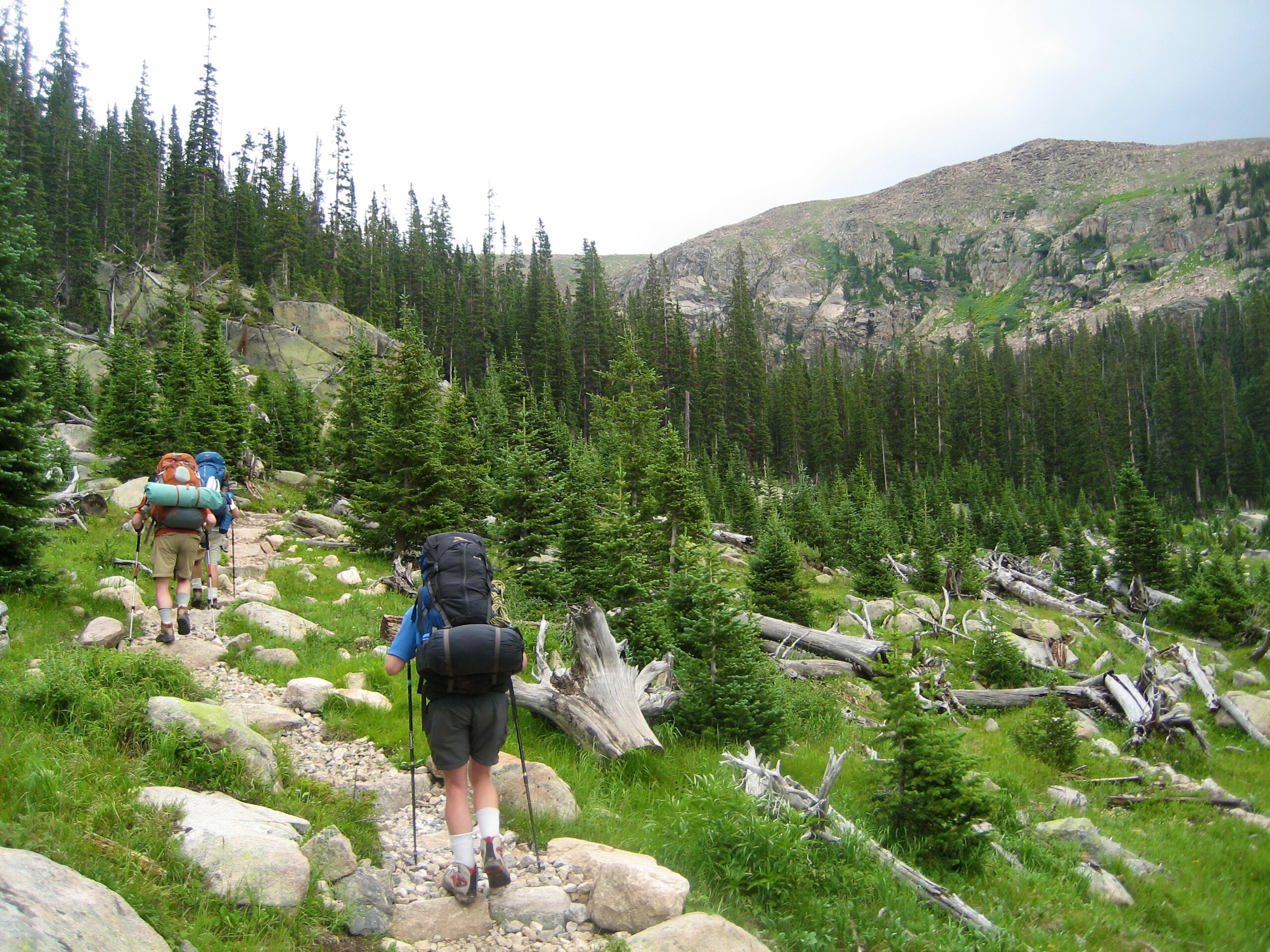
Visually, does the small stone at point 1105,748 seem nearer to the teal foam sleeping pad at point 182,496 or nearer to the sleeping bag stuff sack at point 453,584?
the sleeping bag stuff sack at point 453,584

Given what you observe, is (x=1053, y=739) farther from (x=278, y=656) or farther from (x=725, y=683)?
(x=278, y=656)

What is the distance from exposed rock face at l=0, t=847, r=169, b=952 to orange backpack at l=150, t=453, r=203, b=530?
6310 millimetres

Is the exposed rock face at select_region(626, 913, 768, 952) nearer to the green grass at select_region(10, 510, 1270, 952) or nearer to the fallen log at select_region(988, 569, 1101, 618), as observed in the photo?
the green grass at select_region(10, 510, 1270, 952)

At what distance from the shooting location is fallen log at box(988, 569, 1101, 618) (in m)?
23.8

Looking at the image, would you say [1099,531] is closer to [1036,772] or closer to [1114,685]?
[1114,685]

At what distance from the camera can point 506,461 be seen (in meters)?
16.2

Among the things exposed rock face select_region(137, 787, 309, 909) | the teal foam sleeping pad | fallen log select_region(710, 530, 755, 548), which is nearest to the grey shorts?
exposed rock face select_region(137, 787, 309, 909)

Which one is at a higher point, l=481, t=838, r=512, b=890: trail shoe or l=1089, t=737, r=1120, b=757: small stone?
l=481, t=838, r=512, b=890: trail shoe

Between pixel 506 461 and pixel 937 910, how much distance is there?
500 inches

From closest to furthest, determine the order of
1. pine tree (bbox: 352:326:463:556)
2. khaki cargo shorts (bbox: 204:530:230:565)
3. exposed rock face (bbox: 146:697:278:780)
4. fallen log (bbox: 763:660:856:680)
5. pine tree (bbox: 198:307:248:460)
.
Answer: exposed rock face (bbox: 146:697:278:780)
khaki cargo shorts (bbox: 204:530:230:565)
fallen log (bbox: 763:660:856:680)
pine tree (bbox: 352:326:463:556)
pine tree (bbox: 198:307:248:460)

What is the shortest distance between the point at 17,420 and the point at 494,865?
31.5 ft

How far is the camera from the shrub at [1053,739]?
11016 mm

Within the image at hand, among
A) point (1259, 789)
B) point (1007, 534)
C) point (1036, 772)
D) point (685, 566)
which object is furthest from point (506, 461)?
point (1007, 534)

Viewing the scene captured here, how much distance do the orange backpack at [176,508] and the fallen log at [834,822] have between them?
24.5 feet
